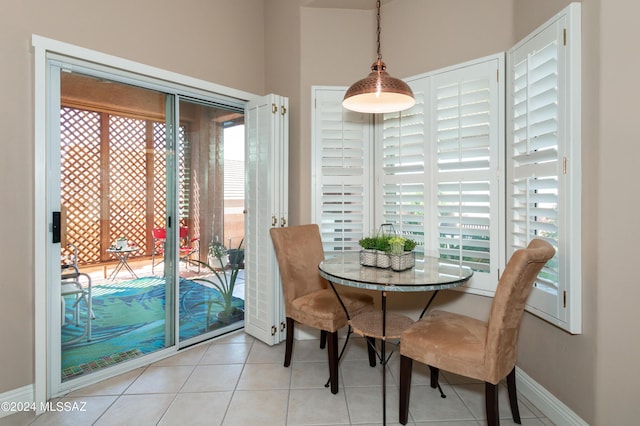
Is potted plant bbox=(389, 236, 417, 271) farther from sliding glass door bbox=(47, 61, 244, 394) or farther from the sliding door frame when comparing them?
the sliding door frame

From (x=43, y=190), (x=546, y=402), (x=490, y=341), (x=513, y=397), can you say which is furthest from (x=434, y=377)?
(x=43, y=190)

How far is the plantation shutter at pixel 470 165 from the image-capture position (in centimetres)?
232

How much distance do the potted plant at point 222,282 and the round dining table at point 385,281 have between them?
1268mm

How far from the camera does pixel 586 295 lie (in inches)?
66.7

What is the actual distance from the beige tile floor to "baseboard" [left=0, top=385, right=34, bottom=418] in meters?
0.05

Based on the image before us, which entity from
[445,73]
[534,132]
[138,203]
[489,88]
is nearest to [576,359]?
[534,132]

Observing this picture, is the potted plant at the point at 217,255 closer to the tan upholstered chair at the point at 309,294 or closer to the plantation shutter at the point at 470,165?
the tan upholstered chair at the point at 309,294

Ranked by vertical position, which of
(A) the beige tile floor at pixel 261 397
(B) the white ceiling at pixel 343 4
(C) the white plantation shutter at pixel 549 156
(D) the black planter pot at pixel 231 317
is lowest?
(A) the beige tile floor at pixel 261 397

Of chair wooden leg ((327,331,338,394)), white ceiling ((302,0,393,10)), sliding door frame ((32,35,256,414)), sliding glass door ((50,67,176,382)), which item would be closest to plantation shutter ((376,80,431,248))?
white ceiling ((302,0,393,10))

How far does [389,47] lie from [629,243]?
7.41 ft

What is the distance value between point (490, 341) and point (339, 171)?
1815mm

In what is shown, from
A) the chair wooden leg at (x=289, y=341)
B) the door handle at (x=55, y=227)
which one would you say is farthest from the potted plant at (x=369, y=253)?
the door handle at (x=55, y=227)

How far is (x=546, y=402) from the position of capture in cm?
196

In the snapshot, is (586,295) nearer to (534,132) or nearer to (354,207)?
(534,132)
